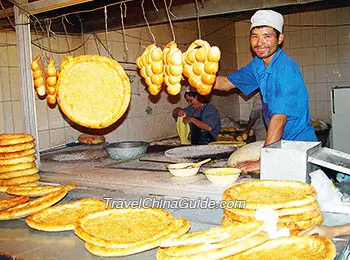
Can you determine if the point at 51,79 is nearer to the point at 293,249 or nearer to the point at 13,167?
the point at 13,167

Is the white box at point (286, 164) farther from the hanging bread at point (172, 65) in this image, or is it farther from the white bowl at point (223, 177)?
the hanging bread at point (172, 65)

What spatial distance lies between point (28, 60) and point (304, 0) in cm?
246

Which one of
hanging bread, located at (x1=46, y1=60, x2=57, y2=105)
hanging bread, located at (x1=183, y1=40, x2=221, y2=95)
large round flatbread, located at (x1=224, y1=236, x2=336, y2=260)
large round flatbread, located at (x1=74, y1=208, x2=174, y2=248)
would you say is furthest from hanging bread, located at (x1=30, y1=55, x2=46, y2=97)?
large round flatbread, located at (x1=224, y1=236, x2=336, y2=260)

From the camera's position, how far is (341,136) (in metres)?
6.34

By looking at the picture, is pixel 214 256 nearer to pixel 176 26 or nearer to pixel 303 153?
pixel 303 153

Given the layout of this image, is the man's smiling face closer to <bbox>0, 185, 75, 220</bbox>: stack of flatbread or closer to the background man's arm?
the background man's arm

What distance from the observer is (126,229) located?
6.45 feet

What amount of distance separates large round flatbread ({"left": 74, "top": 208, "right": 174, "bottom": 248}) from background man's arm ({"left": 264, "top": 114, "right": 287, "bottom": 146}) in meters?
1.10

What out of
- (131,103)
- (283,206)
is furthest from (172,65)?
(131,103)

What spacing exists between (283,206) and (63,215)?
1.24m

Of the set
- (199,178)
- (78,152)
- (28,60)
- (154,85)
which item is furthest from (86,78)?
(78,152)

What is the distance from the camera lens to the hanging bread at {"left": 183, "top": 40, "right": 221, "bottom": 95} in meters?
2.48

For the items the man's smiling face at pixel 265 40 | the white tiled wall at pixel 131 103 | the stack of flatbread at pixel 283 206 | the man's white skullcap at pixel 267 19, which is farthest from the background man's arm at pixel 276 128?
the white tiled wall at pixel 131 103

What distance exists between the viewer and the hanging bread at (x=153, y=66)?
102 inches
